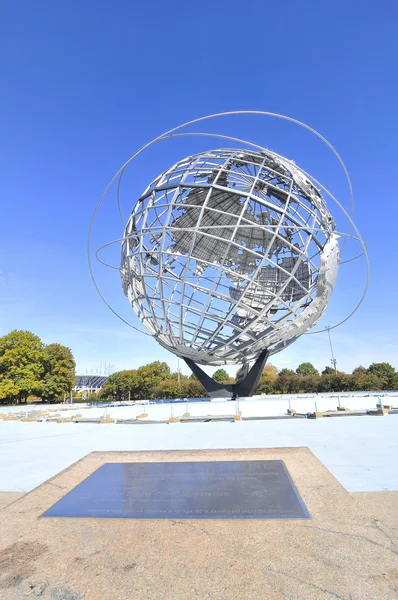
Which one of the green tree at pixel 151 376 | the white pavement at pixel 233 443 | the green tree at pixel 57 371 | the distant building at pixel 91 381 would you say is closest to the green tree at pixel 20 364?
the green tree at pixel 57 371

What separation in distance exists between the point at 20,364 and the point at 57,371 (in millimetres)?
5575

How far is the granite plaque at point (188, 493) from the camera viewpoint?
14.6 feet

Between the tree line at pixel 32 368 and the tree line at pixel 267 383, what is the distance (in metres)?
11.5

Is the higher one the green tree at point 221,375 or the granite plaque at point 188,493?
the green tree at point 221,375

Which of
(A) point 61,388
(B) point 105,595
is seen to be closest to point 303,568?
(B) point 105,595

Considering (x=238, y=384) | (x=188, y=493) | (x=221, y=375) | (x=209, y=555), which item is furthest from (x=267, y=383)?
(x=209, y=555)

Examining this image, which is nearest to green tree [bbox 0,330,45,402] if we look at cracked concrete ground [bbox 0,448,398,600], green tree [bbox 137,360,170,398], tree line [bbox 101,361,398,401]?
tree line [bbox 101,361,398,401]

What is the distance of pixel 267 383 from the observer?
5319 centimetres

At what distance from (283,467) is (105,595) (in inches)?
156

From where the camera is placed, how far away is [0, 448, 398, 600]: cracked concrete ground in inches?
117

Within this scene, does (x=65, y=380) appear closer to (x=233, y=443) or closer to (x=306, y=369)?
(x=233, y=443)

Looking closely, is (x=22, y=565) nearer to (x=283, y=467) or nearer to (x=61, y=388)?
(x=283, y=467)

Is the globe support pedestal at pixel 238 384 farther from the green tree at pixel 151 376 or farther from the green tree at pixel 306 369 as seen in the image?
the green tree at pixel 306 369

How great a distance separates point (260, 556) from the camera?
3.46 metres
